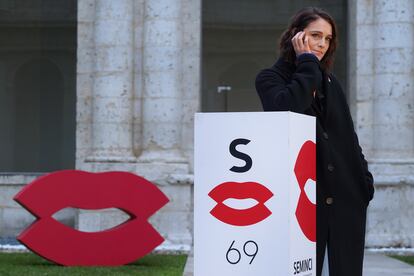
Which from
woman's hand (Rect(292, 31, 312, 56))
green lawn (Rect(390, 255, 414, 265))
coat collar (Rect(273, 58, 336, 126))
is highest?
woman's hand (Rect(292, 31, 312, 56))

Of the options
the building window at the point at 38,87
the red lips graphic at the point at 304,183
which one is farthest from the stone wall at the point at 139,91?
the red lips graphic at the point at 304,183

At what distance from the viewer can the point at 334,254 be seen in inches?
129

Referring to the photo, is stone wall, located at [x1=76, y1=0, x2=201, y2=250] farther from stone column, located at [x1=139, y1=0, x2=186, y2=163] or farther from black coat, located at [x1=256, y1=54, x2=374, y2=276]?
black coat, located at [x1=256, y1=54, x2=374, y2=276]

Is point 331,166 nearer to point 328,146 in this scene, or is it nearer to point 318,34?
point 328,146

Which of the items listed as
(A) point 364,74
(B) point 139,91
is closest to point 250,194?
(B) point 139,91

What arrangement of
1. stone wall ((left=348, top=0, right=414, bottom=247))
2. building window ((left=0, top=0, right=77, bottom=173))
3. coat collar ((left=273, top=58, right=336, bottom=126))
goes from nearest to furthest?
coat collar ((left=273, top=58, right=336, bottom=126)), stone wall ((left=348, top=0, right=414, bottom=247)), building window ((left=0, top=0, right=77, bottom=173))

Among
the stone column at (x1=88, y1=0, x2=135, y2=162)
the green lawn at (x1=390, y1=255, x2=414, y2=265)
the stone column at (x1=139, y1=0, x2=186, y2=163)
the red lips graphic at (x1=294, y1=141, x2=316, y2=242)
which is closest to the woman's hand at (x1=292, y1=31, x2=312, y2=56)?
the red lips graphic at (x1=294, y1=141, x2=316, y2=242)

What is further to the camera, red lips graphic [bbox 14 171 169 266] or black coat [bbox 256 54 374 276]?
red lips graphic [bbox 14 171 169 266]

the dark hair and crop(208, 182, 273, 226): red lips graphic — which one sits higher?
the dark hair

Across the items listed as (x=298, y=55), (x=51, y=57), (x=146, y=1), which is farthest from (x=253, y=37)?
(x=298, y=55)

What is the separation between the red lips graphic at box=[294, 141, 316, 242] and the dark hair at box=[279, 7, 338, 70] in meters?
0.56

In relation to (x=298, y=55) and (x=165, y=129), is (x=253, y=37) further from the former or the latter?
(x=298, y=55)

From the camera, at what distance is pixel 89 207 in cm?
923

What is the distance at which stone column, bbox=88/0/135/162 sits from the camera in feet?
38.3
